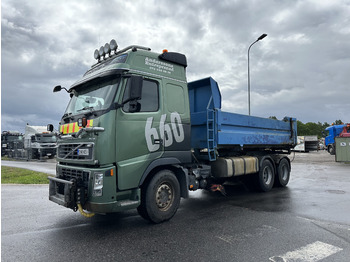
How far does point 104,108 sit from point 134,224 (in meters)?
2.35

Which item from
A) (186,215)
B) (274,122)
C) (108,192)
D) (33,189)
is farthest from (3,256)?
(274,122)

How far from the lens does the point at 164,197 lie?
17.1 feet

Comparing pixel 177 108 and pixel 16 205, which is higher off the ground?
pixel 177 108

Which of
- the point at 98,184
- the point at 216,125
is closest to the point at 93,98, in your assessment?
the point at 98,184

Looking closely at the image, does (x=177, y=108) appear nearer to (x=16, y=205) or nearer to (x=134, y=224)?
(x=134, y=224)

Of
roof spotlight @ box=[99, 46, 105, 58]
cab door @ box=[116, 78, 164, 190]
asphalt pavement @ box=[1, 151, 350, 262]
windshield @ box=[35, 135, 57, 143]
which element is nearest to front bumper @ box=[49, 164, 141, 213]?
cab door @ box=[116, 78, 164, 190]

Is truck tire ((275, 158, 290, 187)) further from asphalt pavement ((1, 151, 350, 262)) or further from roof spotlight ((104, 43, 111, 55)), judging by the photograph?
roof spotlight ((104, 43, 111, 55))

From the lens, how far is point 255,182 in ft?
27.6

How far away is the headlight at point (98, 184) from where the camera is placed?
4.36 metres

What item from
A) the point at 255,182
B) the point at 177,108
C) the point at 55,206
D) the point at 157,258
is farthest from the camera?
the point at 255,182

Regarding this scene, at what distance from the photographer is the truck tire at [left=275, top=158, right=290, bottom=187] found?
9211mm

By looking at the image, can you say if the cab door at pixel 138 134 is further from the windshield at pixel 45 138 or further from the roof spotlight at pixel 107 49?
the windshield at pixel 45 138

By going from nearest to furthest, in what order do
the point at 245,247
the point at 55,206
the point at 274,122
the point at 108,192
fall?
the point at 245,247
the point at 108,192
the point at 55,206
the point at 274,122

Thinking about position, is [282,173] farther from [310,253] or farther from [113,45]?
[113,45]
